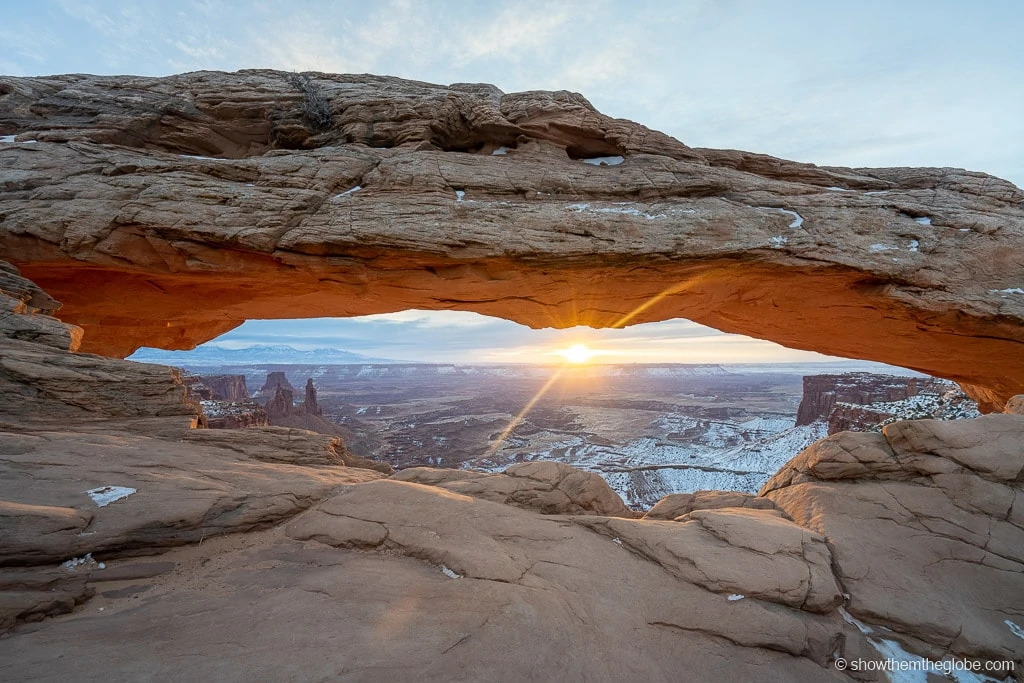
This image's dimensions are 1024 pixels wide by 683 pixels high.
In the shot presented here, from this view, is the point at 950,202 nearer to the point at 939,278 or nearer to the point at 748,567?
the point at 939,278

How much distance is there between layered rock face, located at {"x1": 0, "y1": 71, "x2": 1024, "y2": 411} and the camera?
446 inches

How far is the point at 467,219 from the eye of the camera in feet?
38.3

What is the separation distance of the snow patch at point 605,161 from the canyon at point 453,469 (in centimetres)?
15

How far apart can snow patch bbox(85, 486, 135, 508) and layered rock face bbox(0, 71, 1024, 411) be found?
24.1ft

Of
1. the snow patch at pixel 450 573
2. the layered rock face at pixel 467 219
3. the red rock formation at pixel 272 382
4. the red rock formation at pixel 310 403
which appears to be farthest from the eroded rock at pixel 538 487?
the red rock formation at pixel 272 382

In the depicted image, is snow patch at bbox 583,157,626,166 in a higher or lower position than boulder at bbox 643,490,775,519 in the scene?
higher

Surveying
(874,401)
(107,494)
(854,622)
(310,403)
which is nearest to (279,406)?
(310,403)

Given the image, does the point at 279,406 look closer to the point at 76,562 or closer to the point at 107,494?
the point at 107,494

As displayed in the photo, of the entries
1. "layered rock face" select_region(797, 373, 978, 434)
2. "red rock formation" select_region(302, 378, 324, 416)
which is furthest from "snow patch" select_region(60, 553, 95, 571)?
"red rock formation" select_region(302, 378, 324, 416)

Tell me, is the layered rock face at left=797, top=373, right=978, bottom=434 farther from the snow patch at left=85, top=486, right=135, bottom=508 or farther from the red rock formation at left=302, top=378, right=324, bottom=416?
the red rock formation at left=302, top=378, right=324, bottom=416

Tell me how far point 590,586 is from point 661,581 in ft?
3.45

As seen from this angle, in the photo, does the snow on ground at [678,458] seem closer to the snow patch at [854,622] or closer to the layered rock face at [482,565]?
the layered rock face at [482,565]

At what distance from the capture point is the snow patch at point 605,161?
14336 mm

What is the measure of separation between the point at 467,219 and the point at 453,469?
727 cm
